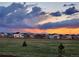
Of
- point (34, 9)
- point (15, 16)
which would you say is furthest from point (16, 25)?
point (34, 9)

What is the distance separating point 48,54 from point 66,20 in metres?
0.30

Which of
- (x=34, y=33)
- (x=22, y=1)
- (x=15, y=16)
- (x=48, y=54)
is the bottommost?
(x=48, y=54)

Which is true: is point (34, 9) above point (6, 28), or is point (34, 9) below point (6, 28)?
above

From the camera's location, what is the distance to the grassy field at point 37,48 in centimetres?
176

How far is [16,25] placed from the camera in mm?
1790

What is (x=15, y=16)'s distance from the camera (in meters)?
1.79

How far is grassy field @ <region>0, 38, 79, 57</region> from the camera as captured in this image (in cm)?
176

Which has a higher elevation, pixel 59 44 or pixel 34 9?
pixel 34 9

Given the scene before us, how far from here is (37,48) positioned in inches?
69.9

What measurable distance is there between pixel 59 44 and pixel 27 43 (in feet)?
0.83

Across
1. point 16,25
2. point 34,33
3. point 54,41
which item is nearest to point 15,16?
point 16,25

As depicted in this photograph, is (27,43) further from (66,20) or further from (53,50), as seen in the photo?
(66,20)

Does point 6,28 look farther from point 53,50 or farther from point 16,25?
point 53,50

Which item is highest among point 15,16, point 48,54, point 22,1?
point 22,1
